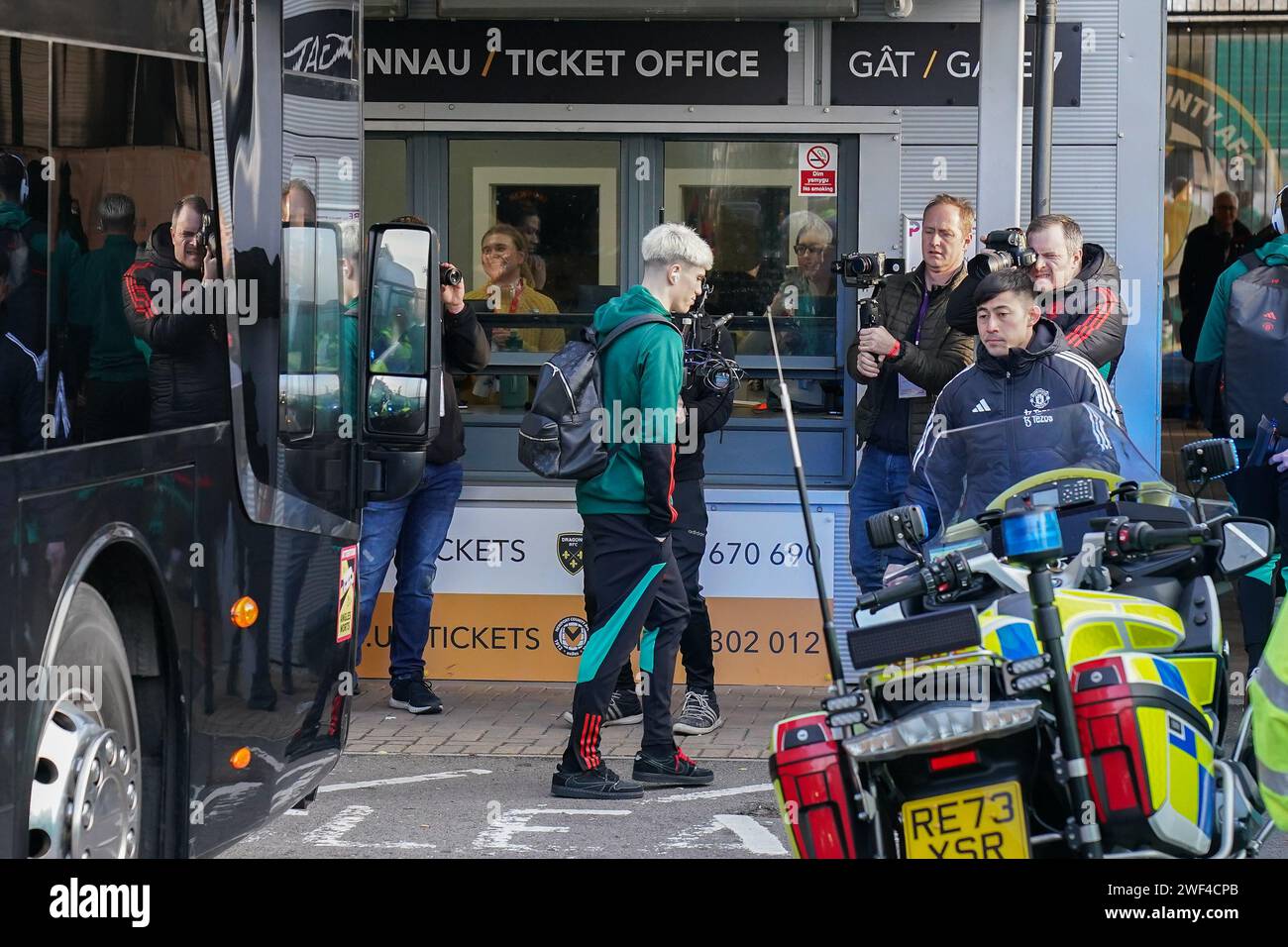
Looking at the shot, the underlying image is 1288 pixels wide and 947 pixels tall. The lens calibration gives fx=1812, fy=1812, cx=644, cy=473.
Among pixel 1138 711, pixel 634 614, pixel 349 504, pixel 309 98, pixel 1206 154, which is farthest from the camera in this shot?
pixel 1206 154

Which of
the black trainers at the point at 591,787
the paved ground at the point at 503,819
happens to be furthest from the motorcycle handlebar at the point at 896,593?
the black trainers at the point at 591,787

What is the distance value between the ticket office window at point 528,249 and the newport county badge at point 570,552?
2.57 ft

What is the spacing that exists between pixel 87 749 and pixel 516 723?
14.6 feet

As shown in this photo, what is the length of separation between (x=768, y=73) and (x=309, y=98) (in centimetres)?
406

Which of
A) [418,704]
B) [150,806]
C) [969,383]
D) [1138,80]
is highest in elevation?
[1138,80]

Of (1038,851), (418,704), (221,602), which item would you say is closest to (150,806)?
(221,602)

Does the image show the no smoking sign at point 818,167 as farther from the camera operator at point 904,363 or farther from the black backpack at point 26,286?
the black backpack at point 26,286

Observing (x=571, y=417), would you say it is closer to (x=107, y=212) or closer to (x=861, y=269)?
(x=861, y=269)

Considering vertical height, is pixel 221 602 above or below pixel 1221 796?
above

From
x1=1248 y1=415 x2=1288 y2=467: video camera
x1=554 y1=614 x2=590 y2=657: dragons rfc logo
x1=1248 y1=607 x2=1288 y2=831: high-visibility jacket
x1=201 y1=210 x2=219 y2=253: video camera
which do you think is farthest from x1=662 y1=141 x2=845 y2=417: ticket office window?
x1=1248 y1=607 x2=1288 y2=831: high-visibility jacket

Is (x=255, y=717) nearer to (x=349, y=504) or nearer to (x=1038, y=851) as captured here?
(x=349, y=504)

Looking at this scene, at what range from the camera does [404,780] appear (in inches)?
275

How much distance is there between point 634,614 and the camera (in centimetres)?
650

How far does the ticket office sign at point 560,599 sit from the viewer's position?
8.56 m
